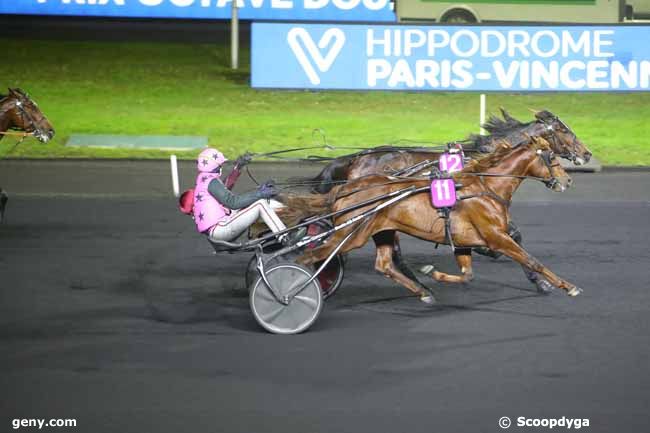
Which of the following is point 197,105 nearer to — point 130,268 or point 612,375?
point 130,268

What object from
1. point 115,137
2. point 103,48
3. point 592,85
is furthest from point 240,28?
point 592,85

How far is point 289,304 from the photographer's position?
9273 mm

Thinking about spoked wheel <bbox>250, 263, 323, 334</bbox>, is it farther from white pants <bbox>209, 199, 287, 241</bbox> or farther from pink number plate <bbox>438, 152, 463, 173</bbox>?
pink number plate <bbox>438, 152, 463, 173</bbox>

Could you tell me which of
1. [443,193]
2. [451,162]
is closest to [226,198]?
[443,193]

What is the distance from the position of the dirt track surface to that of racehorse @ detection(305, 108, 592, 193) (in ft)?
3.25

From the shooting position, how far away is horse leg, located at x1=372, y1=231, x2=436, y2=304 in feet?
33.5

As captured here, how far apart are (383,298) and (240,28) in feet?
64.7

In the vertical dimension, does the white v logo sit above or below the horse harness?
above

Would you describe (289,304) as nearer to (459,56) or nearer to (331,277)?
(331,277)

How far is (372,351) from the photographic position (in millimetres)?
8828

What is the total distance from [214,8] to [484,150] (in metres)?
15.0

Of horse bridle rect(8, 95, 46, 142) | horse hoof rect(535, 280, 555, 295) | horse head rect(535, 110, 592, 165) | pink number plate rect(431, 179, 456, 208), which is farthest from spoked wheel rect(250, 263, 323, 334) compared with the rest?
horse bridle rect(8, 95, 46, 142)

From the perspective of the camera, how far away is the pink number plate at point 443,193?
9898 mm

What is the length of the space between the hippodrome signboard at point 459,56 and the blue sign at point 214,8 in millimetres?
5089
